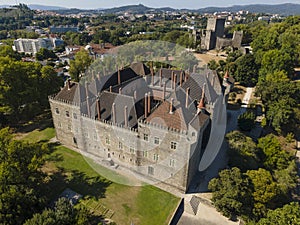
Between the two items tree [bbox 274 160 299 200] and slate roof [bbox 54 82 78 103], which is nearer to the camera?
tree [bbox 274 160 299 200]

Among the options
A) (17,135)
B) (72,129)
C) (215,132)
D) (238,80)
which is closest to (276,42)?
(238,80)

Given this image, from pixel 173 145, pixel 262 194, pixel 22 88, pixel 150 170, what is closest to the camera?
pixel 262 194

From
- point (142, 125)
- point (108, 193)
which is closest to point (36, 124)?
point (108, 193)

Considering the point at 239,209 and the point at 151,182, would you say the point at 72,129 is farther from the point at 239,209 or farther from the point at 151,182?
the point at 239,209

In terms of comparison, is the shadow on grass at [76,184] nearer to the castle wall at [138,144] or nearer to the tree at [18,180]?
the tree at [18,180]

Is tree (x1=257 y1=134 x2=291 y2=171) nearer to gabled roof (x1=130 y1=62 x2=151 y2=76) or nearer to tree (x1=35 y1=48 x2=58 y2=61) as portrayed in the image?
gabled roof (x1=130 y1=62 x2=151 y2=76)

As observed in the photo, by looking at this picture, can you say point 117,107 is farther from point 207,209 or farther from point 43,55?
point 43,55

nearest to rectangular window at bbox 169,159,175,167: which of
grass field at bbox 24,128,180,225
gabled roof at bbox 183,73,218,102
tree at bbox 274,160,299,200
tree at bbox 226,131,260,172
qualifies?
grass field at bbox 24,128,180,225
